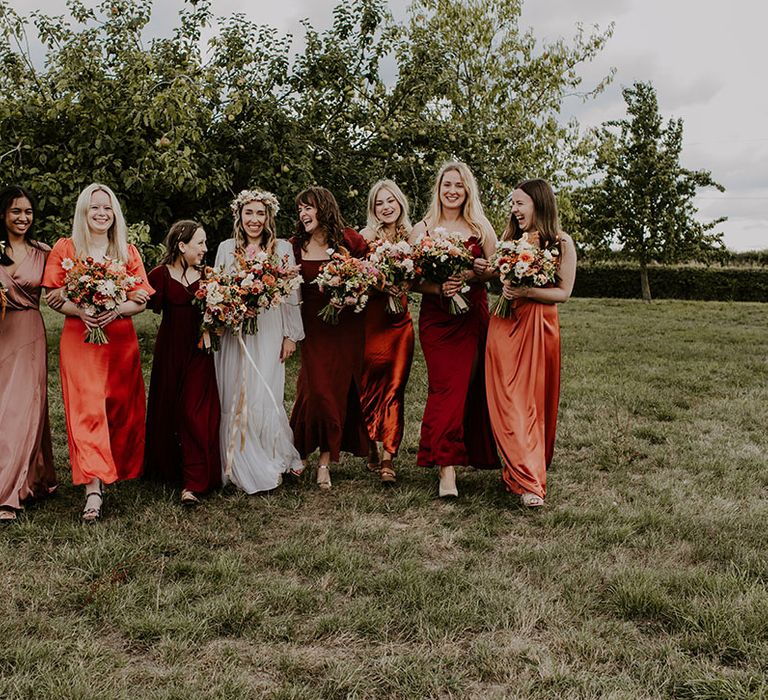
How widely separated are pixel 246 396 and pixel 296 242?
1435mm

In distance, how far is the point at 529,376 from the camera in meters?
6.14

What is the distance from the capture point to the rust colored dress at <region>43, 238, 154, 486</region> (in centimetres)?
577

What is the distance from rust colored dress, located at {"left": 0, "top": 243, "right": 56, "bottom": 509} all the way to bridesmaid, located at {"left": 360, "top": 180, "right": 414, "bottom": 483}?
8.91 feet

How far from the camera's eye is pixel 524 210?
620 cm

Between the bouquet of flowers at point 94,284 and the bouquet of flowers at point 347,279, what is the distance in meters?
1.54

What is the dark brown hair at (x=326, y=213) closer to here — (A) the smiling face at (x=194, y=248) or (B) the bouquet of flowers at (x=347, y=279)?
(B) the bouquet of flowers at (x=347, y=279)

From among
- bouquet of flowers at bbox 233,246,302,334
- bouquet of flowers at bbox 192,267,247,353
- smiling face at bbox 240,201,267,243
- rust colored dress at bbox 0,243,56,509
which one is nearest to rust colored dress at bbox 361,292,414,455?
bouquet of flowers at bbox 233,246,302,334

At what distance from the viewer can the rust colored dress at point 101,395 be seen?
5.77 metres

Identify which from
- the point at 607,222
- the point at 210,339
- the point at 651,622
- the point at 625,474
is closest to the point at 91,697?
the point at 651,622

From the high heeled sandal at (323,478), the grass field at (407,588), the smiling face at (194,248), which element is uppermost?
the smiling face at (194,248)

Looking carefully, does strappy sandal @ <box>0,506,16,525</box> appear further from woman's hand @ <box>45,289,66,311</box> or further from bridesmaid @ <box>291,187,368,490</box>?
bridesmaid @ <box>291,187,368,490</box>

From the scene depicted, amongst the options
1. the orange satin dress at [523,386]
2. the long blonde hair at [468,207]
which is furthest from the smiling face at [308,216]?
the orange satin dress at [523,386]

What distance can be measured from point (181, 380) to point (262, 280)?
109 centimetres

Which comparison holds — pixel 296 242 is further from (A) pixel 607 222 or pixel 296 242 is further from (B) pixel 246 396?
(A) pixel 607 222
